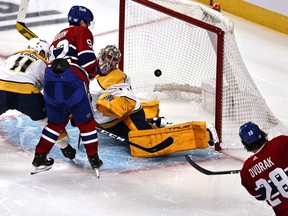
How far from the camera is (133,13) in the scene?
511cm

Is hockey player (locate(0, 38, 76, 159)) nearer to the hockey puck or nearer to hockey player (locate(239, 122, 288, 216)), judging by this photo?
the hockey puck

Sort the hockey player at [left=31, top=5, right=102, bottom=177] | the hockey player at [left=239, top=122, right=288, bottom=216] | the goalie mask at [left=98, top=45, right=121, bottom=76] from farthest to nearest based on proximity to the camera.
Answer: the goalie mask at [left=98, top=45, right=121, bottom=76]
the hockey player at [left=31, top=5, right=102, bottom=177]
the hockey player at [left=239, top=122, right=288, bottom=216]

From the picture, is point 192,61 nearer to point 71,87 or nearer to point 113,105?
point 113,105

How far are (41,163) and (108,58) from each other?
0.66 m

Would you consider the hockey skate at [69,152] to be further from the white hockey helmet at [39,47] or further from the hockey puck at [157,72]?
the hockey puck at [157,72]

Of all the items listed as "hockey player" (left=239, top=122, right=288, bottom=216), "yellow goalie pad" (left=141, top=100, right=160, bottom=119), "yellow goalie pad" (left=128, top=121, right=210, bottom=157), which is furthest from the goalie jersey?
"hockey player" (left=239, top=122, right=288, bottom=216)

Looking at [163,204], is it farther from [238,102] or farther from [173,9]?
[173,9]

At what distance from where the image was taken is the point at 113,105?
447 cm

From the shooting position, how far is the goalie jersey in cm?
435

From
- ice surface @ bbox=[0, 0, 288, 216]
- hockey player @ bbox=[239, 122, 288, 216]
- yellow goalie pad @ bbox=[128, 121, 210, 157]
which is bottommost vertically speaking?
ice surface @ bbox=[0, 0, 288, 216]

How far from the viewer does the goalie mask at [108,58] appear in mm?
4570

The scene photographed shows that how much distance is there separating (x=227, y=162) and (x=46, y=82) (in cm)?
102

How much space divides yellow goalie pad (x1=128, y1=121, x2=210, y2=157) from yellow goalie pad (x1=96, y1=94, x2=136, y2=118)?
122 mm

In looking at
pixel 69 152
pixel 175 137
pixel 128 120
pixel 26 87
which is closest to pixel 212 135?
pixel 175 137
